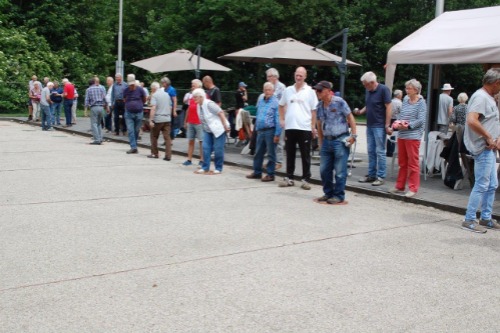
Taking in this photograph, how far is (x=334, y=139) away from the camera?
888 cm

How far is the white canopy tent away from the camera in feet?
32.2

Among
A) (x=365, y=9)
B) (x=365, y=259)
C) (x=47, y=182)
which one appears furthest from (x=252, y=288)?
(x=365, y=9)

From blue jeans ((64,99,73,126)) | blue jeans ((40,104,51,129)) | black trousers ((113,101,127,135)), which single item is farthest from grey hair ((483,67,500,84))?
blue jeans ((64,99,73,126))

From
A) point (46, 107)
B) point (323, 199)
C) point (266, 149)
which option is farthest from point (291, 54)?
point (46, 107)

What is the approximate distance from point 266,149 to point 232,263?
18.8 ft

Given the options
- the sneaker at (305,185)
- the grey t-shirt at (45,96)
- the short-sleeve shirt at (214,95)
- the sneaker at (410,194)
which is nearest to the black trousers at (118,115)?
the grey t-shirt at (45,96)

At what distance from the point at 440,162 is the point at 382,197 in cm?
252

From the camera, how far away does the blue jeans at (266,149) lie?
1082cm

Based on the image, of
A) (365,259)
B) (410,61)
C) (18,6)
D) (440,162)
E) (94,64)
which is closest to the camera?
(365,259)

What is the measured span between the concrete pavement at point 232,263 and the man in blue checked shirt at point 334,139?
365mm

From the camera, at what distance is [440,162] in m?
11.6

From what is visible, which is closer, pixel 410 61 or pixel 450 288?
pixel 450 288

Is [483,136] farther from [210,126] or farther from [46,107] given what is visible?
[46,107]

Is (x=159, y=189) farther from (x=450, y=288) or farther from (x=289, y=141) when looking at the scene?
(x=450, y=288)
